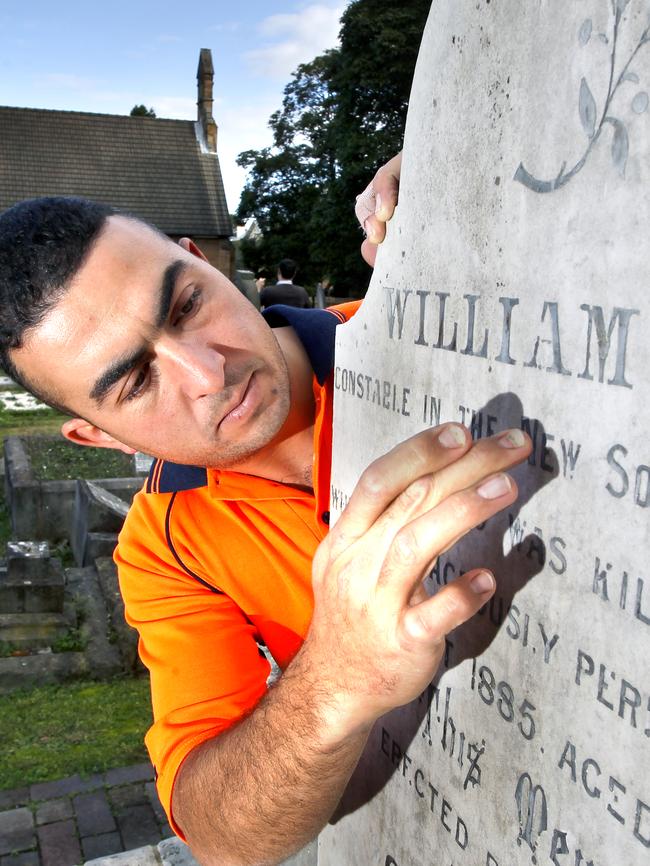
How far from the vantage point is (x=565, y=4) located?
36.6 inches

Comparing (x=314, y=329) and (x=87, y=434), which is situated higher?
(x=314, y=329)

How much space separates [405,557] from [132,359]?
882mm

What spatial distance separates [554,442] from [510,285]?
0.22 meters

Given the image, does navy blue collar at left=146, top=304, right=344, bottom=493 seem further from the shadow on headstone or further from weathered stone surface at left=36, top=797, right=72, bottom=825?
weathered stone surface at left=36, top=797, right=72, bottom=825

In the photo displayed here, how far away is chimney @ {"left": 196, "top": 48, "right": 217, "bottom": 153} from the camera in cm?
3028

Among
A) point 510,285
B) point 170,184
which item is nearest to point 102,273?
point 510,285

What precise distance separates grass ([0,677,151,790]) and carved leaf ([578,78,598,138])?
4147 mm

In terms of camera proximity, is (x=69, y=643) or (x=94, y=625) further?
(x=94, y=625)

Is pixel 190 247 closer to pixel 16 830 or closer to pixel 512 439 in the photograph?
pixel 512 439

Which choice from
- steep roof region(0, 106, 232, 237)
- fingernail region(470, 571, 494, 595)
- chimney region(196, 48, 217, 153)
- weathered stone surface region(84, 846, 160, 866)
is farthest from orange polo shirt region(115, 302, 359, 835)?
chimney region(196, 48, 217, 153)

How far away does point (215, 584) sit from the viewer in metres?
1.85

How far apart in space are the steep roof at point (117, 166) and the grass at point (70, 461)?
18132 mm

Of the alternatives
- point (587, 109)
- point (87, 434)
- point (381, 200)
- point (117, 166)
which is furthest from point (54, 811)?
point (117, 166)

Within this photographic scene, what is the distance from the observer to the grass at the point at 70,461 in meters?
8.85
